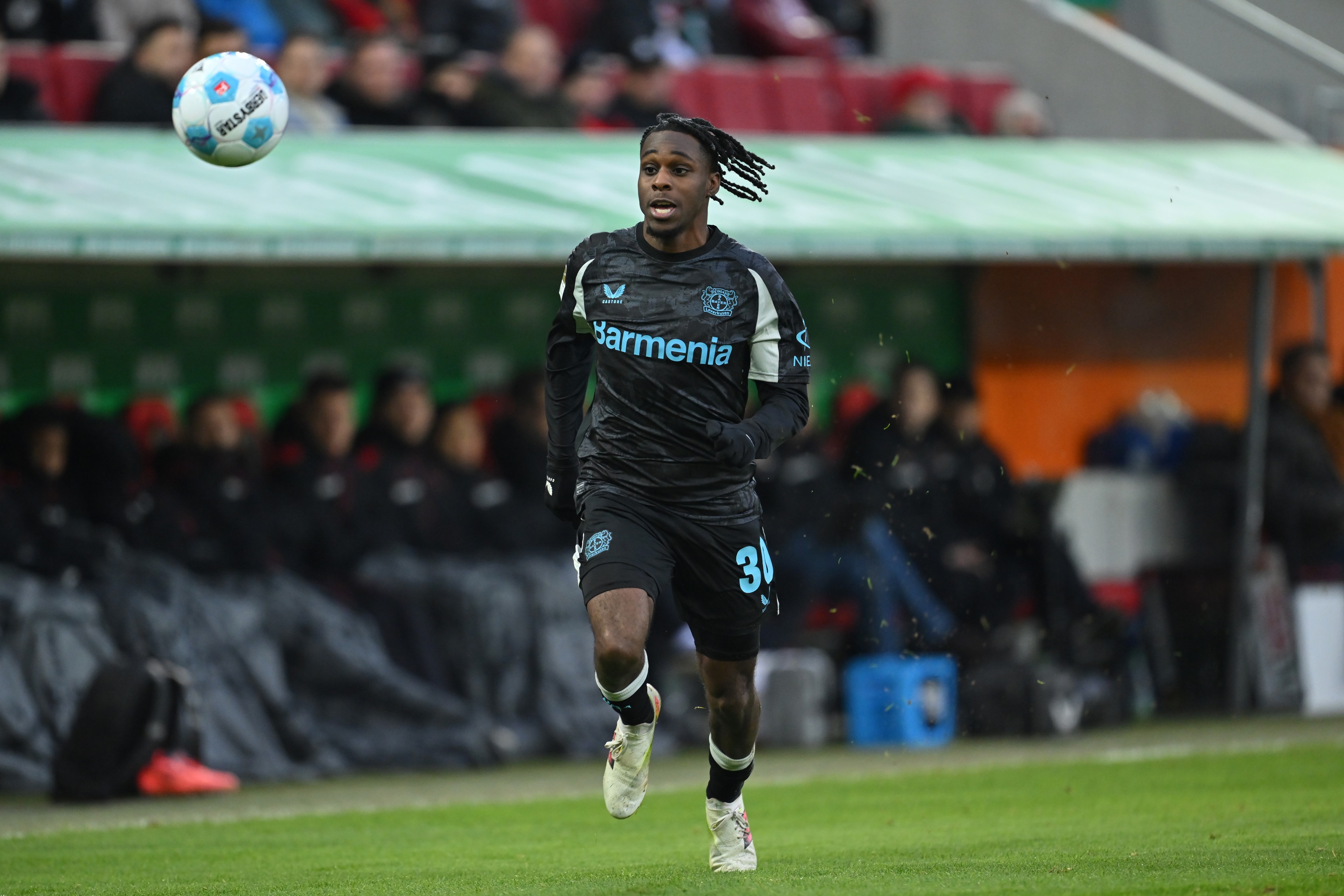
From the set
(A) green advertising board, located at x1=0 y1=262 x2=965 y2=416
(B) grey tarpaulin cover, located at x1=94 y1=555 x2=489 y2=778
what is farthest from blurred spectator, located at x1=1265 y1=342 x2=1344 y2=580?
(B) grey tarpaulin cover, located at x1=94 y1=555 x2=489 y2=778

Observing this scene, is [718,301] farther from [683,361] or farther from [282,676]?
[282,676]

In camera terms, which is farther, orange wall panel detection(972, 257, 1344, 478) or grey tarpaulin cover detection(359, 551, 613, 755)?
orange wall panel detection(972, 257, 1344, 478)

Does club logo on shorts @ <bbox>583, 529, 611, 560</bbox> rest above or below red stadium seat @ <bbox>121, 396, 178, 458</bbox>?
above

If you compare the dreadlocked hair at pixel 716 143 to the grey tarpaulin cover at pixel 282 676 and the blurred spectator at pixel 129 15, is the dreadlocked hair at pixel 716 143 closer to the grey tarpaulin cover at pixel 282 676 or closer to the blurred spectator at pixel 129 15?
the grey tarpaulin cover at pixel 282 676

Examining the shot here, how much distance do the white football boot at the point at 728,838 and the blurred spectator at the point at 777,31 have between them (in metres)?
10.0

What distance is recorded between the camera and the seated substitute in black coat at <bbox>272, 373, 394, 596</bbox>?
10.9 meters

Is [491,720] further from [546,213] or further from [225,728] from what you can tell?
[546,213]

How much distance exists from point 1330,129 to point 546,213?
7.42 metres

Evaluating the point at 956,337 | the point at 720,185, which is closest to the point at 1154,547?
the point at 956,337

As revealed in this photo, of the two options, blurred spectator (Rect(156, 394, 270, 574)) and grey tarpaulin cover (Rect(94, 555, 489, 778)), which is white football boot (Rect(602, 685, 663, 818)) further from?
blurred spectator (Rect(156, 394, 270, 574))

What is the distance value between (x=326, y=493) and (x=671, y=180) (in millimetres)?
Answer: 5560

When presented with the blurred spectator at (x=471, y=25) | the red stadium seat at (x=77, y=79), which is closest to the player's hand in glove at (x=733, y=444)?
the red stadium seat at (x=77, y=79)

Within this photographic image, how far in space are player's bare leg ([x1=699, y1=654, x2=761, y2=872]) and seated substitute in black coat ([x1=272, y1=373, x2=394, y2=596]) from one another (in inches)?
196

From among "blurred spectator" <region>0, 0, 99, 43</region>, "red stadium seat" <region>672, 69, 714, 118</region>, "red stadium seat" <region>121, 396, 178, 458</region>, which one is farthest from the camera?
"red stadium seat" <region>672, 69, 714, 118</region>
